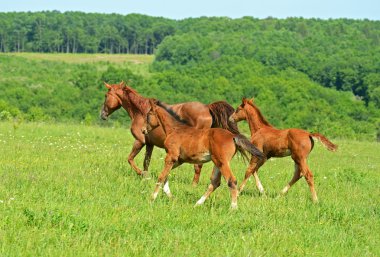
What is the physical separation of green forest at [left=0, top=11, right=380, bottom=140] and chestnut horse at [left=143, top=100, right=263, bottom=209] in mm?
34555

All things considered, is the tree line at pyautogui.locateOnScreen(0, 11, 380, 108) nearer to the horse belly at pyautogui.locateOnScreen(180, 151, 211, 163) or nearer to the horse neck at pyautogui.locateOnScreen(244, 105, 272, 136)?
the horse neck at pyautogui.locateOnScreen(244, 105, 272, 136)

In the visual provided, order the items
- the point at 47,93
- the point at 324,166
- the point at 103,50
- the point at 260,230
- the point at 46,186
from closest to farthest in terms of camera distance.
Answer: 1. the point at 260,230
2. the point at 46,186
3. the point at 324,166
4. the point at 47,93
5. the point at 103,50

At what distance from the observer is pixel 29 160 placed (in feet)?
44.6

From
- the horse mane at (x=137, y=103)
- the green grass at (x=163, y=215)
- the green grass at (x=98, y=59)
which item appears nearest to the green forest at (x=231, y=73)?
the green grass at (x=98, y=59)

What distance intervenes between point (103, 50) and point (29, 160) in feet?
593

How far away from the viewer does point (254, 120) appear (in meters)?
12.4

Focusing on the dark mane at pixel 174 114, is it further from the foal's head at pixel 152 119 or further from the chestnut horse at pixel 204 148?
the foal's head at pixel 152 119

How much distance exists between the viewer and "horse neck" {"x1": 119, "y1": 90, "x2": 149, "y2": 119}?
13156 millimetres

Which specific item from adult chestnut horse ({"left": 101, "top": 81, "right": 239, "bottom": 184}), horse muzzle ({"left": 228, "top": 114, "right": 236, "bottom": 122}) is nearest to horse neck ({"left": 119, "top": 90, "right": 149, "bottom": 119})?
adult chestnut horse ({"left": 101, "top": 81, "right": 239, "bottom": 184})

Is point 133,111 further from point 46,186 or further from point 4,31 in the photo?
point 4,31

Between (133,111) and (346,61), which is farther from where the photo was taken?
(346,61)

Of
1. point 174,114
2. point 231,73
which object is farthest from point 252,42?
point 174,114

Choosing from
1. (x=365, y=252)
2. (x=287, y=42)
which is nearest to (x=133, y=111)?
(x=365, y=252)

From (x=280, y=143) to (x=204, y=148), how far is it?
84.6 inches
